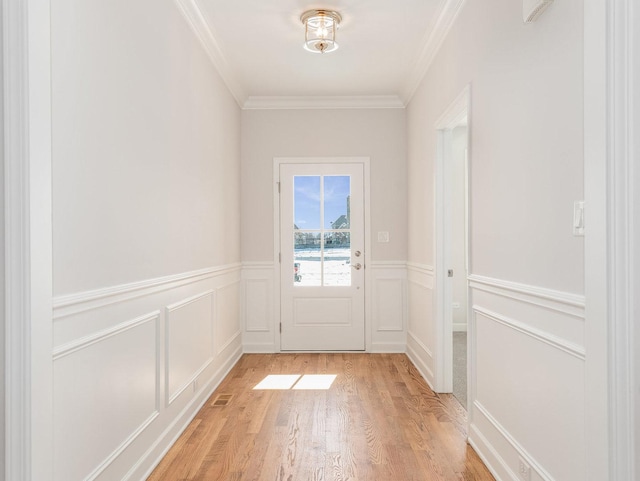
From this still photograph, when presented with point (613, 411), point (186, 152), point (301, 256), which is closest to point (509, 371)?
point (613, 411)

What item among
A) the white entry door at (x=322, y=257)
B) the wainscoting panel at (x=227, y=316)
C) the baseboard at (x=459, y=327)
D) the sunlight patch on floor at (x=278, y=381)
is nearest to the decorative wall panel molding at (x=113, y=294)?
the wainscoting panel at (x=227, y=316)

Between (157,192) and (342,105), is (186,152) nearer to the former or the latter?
(157,192)

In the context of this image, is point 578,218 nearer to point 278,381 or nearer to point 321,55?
point 321,55

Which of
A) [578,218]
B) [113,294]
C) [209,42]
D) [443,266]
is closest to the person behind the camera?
[578,218]

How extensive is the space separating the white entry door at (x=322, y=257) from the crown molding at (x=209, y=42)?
0.99m

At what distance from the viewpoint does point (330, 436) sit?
281 cm

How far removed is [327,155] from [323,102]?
0.56 m

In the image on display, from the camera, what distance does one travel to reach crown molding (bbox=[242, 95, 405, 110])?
4980 mm

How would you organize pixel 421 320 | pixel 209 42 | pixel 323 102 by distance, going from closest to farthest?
pixel 209 42
pixel 421 320
pixel 323 102

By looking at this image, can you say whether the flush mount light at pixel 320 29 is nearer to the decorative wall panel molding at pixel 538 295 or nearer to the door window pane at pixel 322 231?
the door window pane at pixel 322 231

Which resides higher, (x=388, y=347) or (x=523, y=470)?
(x=523, y=470)

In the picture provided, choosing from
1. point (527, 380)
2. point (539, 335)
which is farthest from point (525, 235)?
point (527, 380)

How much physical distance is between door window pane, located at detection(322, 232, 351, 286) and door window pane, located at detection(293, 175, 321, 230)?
0.29 m

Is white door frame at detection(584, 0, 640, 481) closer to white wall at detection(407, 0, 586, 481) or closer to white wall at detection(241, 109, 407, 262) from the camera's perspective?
white wall at detection(407, 0, 586, 481)
